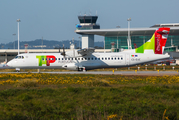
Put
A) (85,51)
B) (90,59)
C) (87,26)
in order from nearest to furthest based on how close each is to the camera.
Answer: (85,51) → (90,59) → (87,26)

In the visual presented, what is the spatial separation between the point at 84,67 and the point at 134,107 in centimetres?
2673

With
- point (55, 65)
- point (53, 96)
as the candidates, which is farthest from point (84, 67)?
point (53, 96)

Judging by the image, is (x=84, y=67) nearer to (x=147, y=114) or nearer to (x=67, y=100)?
(x=67, y=100)

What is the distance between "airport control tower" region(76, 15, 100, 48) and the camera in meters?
125

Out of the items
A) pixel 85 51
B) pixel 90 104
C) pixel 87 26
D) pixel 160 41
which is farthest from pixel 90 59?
pixel 87 26

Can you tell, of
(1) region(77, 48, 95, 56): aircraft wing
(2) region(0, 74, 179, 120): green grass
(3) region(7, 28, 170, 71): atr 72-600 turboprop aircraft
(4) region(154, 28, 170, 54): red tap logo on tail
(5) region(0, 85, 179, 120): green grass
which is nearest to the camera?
(2) region(0, 74, 179, 120): green grass

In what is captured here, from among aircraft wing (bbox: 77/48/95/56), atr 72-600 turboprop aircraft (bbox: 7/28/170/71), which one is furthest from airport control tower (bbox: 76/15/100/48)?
aircraft wing (bbox: 77/48/95/56)

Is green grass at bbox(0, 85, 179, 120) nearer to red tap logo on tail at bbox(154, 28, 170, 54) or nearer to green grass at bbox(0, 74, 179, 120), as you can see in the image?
green grass at bbox(0, 74, 179, 120)

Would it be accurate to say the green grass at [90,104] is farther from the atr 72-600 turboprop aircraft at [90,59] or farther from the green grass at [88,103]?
the atr 72-600 turboprop aircraft at [90,59]

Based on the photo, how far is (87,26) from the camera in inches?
5074

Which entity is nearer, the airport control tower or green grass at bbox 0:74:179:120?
green grass at bbox 0:74:179:120

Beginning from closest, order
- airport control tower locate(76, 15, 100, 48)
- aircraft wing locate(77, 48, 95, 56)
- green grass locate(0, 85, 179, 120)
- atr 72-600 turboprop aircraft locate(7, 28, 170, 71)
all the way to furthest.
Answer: green grass locate(0, 85, 179, 120)
aircraft wing locate(77, 48, 95, 56)
atr 72-600 turboprop aircraft locate(7, 28, 170, 71)
airport control tower locate(76, 15, 100, 48)

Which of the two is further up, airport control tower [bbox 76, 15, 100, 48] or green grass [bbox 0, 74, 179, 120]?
airport control tower [bbox 76, 15, 100, 48]

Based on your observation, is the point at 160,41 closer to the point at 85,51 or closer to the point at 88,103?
the point at 85,51
